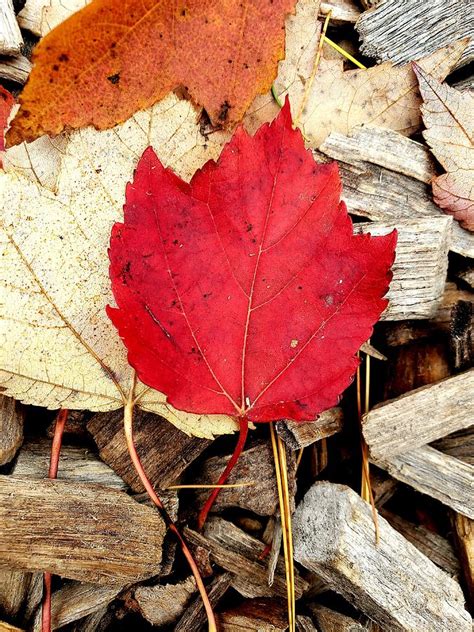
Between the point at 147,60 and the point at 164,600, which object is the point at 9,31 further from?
the point at 164,600

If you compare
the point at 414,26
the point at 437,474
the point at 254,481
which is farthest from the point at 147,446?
the point at 414,26

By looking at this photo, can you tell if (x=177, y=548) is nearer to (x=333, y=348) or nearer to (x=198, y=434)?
(x=198, y=434)

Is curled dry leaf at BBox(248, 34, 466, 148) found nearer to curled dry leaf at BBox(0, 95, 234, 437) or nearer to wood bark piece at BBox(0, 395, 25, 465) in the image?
curled dry leaf at BBox(0, 95, 234, 437)

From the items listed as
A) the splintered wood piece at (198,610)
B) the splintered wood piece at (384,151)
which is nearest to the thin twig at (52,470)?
the splintered wood piece at (198,610)

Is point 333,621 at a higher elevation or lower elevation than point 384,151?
lower

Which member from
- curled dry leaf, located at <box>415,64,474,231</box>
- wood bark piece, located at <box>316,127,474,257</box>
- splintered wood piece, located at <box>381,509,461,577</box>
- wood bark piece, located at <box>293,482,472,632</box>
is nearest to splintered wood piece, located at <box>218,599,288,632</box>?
wood bark piece, located at <box>293,482,472,632</box>

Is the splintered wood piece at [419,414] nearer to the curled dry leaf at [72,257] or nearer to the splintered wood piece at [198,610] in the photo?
the curled dry leaf at [72,257]

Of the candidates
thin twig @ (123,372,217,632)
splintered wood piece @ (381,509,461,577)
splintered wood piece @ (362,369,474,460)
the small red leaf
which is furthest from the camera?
splintered wood piece @ (381,509,461,577)
